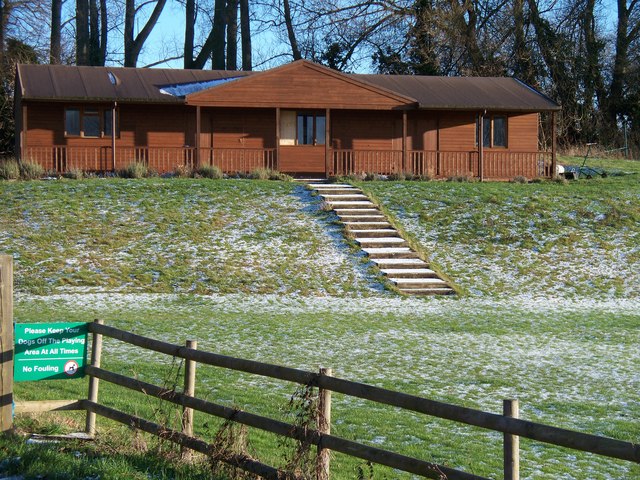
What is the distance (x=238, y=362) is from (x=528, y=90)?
3056 cm

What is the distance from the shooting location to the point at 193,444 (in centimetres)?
686

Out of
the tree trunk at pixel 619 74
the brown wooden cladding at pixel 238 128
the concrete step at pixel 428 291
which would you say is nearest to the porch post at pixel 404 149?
the brown wooden cladding at pixel 238 128

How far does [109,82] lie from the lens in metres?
32.0

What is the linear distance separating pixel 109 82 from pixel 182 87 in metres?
2.54

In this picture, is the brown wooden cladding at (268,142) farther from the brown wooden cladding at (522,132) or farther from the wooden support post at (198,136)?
the wooden support post at (198,136)

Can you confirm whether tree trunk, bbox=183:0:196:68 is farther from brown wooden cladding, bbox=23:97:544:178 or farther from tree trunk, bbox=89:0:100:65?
brown wooden cladding, bbox=23:97:544:178

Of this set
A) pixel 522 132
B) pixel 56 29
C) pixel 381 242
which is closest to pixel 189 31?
pixel 56 29

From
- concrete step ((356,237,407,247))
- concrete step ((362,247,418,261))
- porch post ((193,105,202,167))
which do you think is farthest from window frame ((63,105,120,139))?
concrete step ((362,247,418,261))

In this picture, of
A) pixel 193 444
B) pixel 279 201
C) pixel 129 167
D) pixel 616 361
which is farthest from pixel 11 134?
pixel 193 444

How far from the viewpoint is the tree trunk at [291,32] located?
165 ft

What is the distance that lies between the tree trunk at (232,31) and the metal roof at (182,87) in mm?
13615

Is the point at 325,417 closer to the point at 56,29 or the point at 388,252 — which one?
the point at 388,252

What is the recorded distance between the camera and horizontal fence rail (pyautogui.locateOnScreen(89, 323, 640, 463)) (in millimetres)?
4832

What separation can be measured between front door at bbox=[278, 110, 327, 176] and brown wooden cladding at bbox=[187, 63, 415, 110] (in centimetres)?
183
